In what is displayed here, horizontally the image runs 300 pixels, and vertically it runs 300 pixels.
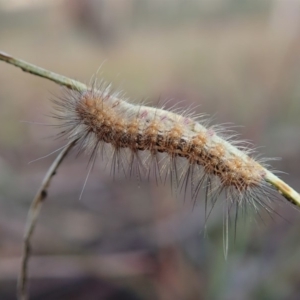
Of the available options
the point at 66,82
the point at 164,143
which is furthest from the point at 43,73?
the point at 164,143

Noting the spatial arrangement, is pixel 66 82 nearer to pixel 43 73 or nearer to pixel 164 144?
pixel 43 73

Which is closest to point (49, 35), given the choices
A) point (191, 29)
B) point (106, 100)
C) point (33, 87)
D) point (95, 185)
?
point (33, 87)

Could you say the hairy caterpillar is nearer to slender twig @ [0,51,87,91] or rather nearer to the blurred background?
the blurred background

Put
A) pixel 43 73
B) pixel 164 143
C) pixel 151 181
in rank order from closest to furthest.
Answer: pixel 43 73
pixel 164 143
pixel 151 181

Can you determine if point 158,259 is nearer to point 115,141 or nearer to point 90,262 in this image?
point 90,262

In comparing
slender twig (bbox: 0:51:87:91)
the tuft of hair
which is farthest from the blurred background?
slender twig (bbox: 0:51:87:91)

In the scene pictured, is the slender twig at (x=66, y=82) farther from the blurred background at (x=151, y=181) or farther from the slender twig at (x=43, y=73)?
the blurred background at (x=151, y=181)
